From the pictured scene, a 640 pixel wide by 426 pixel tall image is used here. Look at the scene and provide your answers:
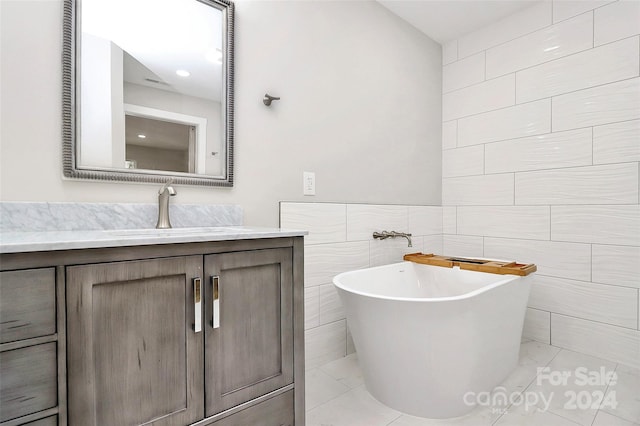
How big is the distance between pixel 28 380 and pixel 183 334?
30cm

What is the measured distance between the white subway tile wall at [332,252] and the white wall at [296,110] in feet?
0.28

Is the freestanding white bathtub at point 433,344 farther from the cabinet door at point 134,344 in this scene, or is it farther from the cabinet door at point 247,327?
the cabinet door at point 134,344

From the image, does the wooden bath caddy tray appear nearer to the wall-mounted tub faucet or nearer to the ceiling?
the wall-mounted tub faucet

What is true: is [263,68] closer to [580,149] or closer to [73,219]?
[73,219]

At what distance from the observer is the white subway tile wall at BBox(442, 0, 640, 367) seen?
1.92 m

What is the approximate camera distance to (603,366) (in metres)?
1.90

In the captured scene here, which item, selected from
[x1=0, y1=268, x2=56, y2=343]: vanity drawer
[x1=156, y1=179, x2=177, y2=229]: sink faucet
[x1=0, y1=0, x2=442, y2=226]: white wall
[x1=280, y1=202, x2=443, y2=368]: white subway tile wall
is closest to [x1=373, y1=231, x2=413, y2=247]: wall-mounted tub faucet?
[x1=280, y1=202, x2=443, y2=368]: white subway tile wall

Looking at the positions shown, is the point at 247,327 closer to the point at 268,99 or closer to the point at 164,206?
the point at 164,206

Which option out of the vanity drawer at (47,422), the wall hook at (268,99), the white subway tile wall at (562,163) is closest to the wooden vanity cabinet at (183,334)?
the vanity drawer at (47,422)

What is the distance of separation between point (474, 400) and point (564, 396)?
484mm

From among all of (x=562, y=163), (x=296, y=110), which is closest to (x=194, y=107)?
(x=296, y=110)

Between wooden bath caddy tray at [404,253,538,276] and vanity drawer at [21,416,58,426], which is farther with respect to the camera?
wooden bath caddy tray at [404,253,538,276]

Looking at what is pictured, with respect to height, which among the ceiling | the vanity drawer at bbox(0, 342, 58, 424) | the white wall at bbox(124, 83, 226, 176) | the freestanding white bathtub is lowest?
the freestanding white bathtub

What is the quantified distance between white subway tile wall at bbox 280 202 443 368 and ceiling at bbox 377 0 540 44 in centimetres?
138
